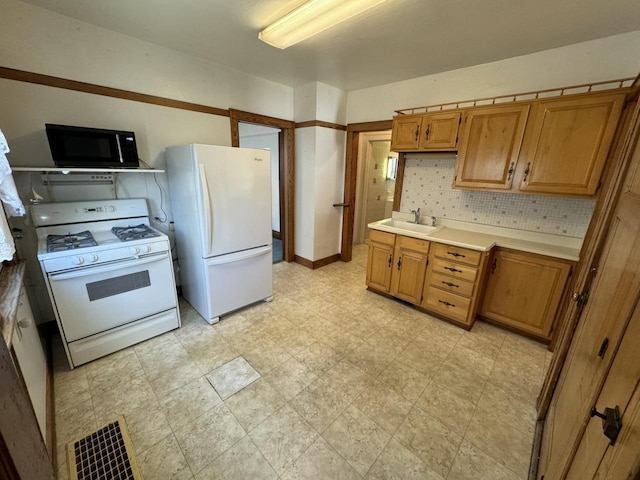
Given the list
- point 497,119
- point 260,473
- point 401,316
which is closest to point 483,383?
point 401,316

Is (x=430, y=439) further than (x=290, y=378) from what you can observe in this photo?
No

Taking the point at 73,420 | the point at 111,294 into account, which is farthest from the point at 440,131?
the point at 73,420

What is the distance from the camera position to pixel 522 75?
96.3 inches

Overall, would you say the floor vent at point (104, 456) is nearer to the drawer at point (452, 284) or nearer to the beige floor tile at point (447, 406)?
the beige floor tile at point (447, 406)

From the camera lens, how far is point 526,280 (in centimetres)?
237

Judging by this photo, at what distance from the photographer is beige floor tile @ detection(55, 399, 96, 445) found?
59.1 inches

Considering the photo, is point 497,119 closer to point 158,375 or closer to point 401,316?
point 401,316

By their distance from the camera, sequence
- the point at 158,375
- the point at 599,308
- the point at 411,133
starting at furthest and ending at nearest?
the point at 411,133, the point at 158,375, the point at 599,308

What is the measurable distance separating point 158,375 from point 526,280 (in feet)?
10.6

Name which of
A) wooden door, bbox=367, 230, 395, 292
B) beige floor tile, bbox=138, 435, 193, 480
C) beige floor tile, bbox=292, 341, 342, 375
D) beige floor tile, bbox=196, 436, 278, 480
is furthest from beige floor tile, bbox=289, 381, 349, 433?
wooden door, bbox=367, 230, 395, 292

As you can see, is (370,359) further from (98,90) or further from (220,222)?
(98,90)

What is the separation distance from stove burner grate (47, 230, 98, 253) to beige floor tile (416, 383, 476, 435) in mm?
2690

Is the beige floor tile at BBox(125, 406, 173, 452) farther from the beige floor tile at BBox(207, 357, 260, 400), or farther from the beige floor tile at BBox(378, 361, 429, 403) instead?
the beige floor tile at BBox(378, 361, 429, 403)

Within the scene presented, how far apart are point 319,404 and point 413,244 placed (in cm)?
182
